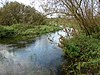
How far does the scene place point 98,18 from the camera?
63.0 ft

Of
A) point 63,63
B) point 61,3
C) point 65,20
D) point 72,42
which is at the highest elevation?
point 61,3

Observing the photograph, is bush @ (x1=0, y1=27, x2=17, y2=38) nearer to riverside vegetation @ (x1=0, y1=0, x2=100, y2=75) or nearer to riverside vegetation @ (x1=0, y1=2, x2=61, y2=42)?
riverside vegetation @ (x1=0, y1=2, x2=61, y2=42)

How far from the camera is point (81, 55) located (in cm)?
1516

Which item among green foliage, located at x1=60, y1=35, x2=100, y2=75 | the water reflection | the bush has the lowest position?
the water reflection

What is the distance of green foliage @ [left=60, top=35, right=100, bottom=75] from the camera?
11583 mm

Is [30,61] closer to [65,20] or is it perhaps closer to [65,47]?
[65,47]

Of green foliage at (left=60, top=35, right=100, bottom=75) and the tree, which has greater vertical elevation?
the tree

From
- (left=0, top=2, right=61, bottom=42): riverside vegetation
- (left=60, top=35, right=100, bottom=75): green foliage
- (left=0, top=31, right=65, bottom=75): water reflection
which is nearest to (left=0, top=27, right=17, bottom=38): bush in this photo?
(left=0, top=2, right=61, bottom=42): riverside vegetation

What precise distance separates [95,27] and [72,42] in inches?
127

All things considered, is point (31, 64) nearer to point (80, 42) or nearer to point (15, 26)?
point (80, 42)

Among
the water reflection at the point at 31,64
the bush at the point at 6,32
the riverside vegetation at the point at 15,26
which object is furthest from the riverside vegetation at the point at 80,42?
the bush at the point at 6,32

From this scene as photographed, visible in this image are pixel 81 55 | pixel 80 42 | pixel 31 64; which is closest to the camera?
pixel 81 55

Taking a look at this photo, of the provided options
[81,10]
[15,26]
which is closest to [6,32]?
[15,26]

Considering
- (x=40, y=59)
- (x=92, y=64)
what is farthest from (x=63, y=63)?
(x=92, y=64)
